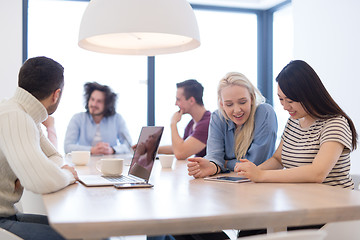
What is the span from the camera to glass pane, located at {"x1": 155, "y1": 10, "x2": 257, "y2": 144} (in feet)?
17.3

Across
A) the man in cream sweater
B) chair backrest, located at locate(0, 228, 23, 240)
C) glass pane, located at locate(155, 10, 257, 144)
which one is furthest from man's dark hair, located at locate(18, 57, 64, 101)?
glass pane, located at locate(155, 10, 257, 144)

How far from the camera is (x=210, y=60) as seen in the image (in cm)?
538

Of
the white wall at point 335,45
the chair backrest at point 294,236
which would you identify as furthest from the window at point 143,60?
the chair backrest at point 294,236

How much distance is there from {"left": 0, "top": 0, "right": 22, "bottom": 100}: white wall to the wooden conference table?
3427mm

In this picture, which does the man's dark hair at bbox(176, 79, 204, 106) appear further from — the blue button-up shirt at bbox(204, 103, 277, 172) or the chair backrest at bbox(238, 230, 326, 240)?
the chair backrest at bbox(238, 230, 326, 240)

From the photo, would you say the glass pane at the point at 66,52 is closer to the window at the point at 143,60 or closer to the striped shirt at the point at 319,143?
the window at the point at 143,60

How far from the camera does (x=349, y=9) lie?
398 cm

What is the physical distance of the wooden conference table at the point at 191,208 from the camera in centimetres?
101

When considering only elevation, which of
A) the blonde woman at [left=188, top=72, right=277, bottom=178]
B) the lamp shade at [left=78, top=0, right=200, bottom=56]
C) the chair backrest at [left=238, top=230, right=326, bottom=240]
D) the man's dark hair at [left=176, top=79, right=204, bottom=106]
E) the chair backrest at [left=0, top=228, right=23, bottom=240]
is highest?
the lamp shade at [left=78, top=0, right=200, bottom=56]

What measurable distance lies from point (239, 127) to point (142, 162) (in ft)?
2.40

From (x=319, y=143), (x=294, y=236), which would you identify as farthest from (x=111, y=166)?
(x=294, y=236)

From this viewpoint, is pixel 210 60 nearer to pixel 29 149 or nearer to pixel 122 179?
pixel 122 179

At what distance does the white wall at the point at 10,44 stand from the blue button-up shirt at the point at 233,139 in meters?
3.07

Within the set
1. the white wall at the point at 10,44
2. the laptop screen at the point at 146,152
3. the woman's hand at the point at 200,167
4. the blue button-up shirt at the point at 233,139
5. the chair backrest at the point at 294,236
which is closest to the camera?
the chair backrest at the point at 294,236
